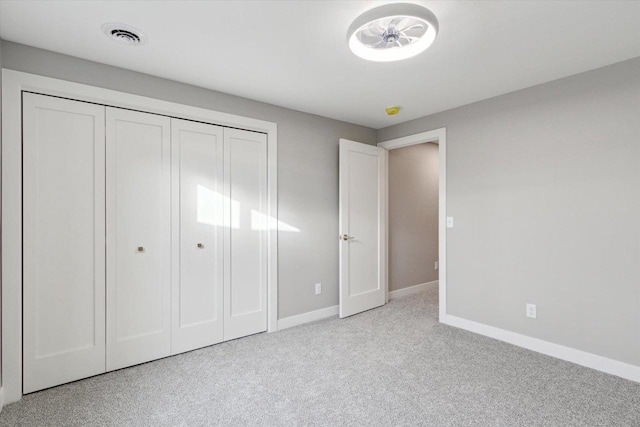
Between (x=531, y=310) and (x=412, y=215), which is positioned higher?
(x=412, y=215)

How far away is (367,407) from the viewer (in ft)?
6.52

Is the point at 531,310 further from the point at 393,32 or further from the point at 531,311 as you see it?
the point at 393,32

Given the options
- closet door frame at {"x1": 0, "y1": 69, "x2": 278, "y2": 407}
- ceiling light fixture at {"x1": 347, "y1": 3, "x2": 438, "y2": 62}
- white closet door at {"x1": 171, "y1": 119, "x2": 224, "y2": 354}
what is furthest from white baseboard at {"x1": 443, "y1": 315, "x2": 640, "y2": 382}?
closet door frame at {"x1": 0, "y1": 69, "x2": 278, "y2": 407}

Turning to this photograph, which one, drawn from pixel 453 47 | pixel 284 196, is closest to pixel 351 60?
pixel 453 47

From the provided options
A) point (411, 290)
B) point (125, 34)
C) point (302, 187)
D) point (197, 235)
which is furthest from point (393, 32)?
point (411, 290)

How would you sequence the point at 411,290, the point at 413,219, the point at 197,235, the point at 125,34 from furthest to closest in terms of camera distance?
the point at 413,219, the point at 411,290, the point at 197,235, the point at 125,34

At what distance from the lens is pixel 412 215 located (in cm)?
485

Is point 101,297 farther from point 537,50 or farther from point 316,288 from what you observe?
point 537,50

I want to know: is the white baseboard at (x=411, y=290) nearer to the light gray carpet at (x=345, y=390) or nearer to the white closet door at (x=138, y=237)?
the light gray carpet at (x=345, y=390)

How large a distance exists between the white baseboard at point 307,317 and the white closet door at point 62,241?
158 cm

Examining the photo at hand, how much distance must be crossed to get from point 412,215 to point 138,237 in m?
3.69

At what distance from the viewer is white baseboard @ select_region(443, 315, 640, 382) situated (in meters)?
2.33

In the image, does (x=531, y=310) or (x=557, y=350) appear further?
(x=531, y=310)

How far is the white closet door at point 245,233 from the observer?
9.86ft
